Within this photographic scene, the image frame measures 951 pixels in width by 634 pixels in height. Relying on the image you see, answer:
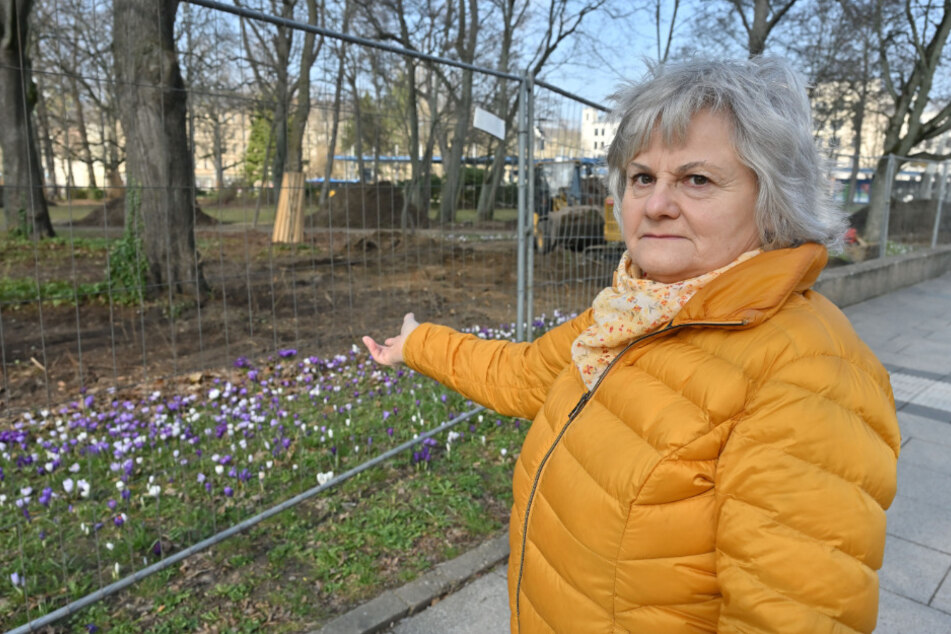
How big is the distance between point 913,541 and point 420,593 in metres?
2.39

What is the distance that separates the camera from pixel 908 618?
263cm

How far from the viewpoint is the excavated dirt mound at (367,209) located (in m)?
3.79

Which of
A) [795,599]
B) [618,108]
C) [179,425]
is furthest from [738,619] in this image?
[179,425]

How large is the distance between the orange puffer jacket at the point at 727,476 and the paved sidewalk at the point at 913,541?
128 cm

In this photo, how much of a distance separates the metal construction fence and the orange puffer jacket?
66cm

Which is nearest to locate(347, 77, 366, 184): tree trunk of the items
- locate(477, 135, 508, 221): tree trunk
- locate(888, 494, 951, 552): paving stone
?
locate(477, 135, 508, 221): tree trunk

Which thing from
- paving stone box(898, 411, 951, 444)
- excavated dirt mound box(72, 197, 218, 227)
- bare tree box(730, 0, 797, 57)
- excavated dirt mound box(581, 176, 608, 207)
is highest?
bare tree box(730, 0, 797, 57)

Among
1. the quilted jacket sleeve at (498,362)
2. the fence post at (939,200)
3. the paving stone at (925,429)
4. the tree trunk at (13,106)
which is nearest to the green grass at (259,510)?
the quilted jacket sleeve at (498,362)

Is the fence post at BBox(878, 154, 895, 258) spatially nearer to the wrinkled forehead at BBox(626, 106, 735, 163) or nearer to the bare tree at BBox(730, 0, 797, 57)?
the bare tree at BBox(730, 0, 797, 57)

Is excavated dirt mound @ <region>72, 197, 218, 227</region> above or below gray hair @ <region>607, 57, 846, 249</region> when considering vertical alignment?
below

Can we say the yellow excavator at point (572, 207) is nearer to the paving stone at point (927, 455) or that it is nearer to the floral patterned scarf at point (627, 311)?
the paving stone at point (927, 455)

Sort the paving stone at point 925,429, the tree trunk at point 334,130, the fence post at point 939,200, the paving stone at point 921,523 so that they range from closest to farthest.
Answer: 1. the paving stone at point 921,523
2. the tree trunk at point 334,130
3. the paving stone at point 925,429
4. the fence post at point 939,200

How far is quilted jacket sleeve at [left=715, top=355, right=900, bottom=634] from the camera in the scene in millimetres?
998

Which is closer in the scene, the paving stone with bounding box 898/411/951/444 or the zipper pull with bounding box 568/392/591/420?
the zipper pull with bounding box 568/392/591/420
